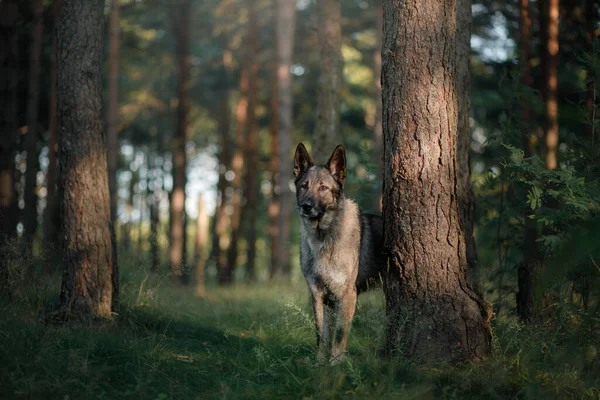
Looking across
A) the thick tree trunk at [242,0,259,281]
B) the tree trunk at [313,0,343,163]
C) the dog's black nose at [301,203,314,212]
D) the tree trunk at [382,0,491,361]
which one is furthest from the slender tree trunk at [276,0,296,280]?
the tree trunk at [382,0,491,361]

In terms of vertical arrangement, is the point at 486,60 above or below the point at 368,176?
above

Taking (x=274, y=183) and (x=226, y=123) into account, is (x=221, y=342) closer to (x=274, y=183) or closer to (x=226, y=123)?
(x=274, y=183)

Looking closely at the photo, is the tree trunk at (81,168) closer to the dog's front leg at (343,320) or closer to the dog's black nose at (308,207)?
the dog's black nose at (308,207)

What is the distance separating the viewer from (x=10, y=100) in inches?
541

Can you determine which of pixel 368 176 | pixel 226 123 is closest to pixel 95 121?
pixel 368 176

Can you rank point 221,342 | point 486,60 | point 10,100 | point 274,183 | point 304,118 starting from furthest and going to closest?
point 304,118, point 274,183, point 486,60, point 10,100, point 221,342

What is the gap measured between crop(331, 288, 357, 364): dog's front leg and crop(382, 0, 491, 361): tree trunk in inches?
28.4

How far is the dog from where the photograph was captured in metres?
6.21

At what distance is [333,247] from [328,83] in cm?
612

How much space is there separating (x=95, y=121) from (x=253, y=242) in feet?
54.9

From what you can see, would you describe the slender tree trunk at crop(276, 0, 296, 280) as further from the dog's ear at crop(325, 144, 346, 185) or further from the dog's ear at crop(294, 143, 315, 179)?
the dog's ear at crop(325, 144, 346, 185)

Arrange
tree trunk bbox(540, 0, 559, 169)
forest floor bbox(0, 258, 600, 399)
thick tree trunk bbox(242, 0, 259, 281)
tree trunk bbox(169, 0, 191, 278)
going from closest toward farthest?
forest floor bbox(0, 258, 600, 399), tree trunk bbox(540, 0, 559, 169), tree trunk bbox(169, 0, 191, 278), thick tree trunk bbox(242, 0, 259, 281)

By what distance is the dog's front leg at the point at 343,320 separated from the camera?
6.00 meters

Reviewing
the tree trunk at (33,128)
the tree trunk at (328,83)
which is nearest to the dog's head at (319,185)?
the tree trunk at (328,83)
